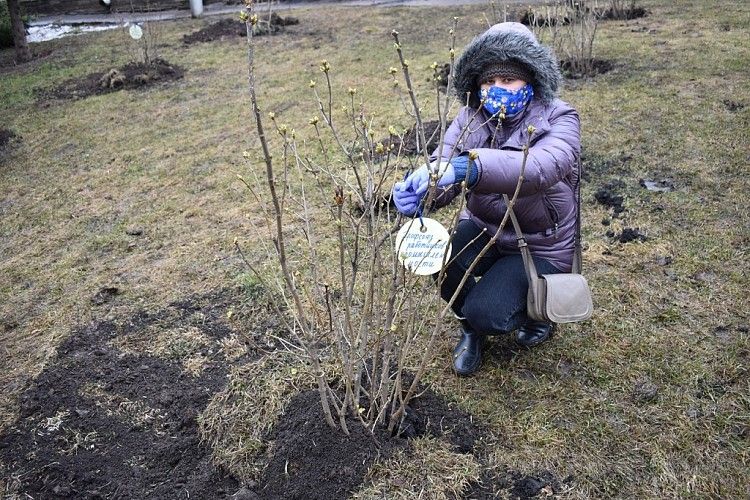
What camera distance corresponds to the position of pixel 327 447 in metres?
2.11

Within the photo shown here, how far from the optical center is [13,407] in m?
2.64

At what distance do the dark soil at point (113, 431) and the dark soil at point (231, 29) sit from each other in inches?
297

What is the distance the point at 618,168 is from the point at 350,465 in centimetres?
304

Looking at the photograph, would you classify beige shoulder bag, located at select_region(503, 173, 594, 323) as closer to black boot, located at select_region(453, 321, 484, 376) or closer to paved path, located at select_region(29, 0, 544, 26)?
black boot, located at select_region(453, 321, 484, 376)

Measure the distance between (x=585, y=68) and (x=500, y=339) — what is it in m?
4.03

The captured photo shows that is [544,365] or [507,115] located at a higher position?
[507,115]

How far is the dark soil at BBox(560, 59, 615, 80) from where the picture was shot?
5.83m

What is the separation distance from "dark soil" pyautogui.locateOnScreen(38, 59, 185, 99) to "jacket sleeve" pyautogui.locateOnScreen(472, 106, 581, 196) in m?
6.46

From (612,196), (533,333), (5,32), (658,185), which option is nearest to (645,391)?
(533,333)

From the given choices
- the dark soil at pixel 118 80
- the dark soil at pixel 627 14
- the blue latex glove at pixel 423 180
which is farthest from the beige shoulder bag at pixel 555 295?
the dark soil at pixel 627 14

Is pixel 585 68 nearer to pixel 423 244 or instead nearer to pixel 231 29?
pixel 423 244

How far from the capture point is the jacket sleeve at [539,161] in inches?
80.7

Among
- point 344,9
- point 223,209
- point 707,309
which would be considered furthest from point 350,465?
point 344,9

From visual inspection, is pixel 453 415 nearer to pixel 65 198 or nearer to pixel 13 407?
pixel 13 407
